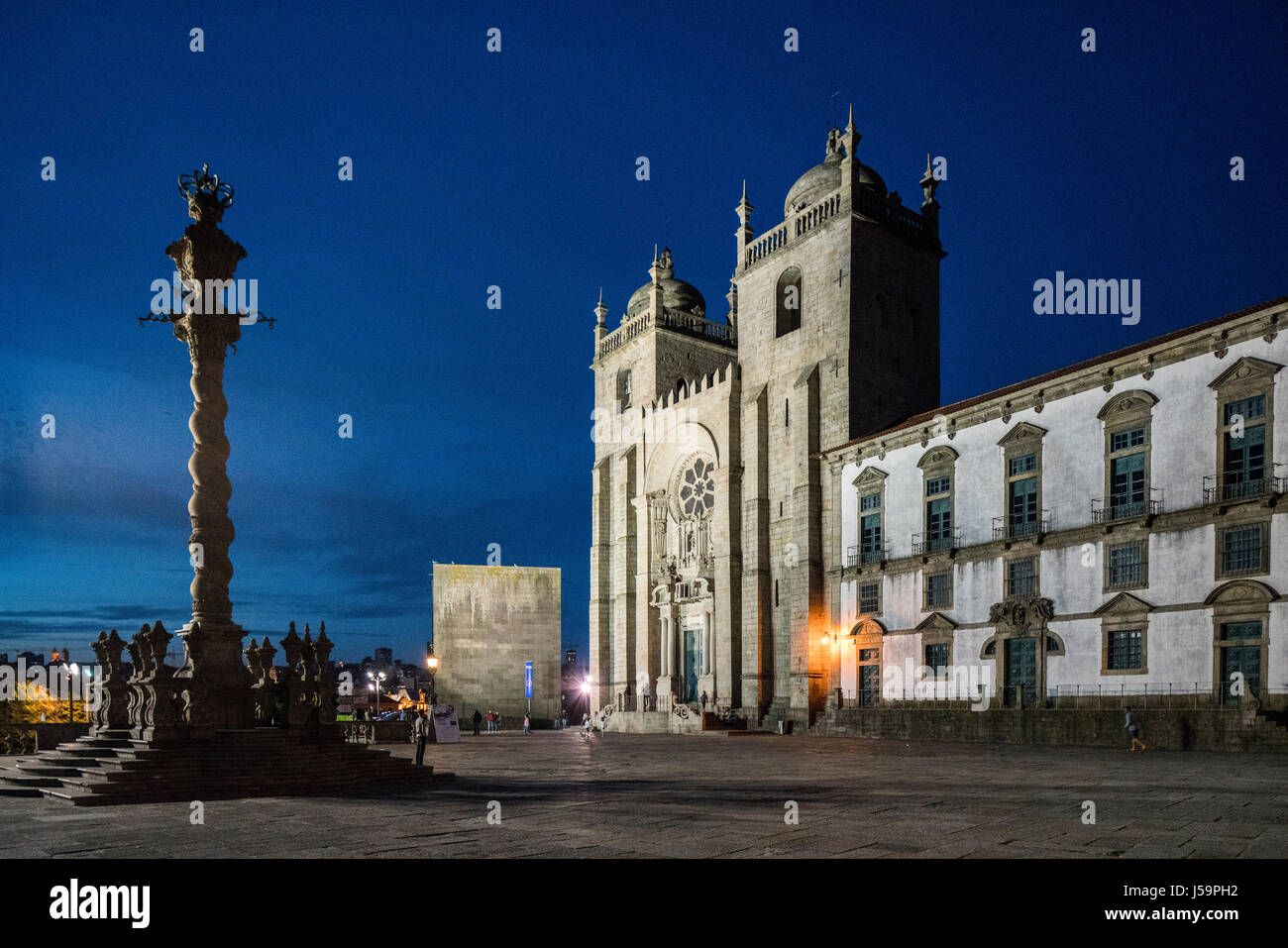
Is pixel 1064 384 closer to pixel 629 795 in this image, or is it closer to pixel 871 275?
pixel 871 275

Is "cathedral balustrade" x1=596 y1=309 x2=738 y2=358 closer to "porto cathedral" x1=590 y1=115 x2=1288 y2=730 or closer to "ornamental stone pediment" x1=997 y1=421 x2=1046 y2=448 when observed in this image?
"porto cathedral" x1=590 y1=115 x2=1288 y2=730

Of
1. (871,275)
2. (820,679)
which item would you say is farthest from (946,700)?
(871,275)

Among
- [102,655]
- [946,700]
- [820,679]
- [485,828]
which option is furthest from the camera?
[820,679]

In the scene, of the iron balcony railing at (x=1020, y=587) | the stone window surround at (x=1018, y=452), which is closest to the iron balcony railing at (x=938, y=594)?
the iron balcony railing at (x=1020, y=587)

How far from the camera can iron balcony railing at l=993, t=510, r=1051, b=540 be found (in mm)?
32844

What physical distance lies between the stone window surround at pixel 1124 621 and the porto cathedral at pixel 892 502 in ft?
0.23

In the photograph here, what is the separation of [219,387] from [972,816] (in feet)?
53.5

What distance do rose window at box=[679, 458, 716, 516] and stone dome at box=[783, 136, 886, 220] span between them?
1342 cm

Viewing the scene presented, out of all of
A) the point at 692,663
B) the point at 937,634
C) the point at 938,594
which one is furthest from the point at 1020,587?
the point at 692,663

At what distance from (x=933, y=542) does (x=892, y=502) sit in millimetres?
2627

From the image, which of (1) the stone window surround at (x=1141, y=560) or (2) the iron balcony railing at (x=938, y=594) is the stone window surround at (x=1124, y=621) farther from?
(2) the iron balcony railing at (x=938, y=594)

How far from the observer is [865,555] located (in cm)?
4056

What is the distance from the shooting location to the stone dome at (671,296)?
6084cm

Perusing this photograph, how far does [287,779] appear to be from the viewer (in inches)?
640
